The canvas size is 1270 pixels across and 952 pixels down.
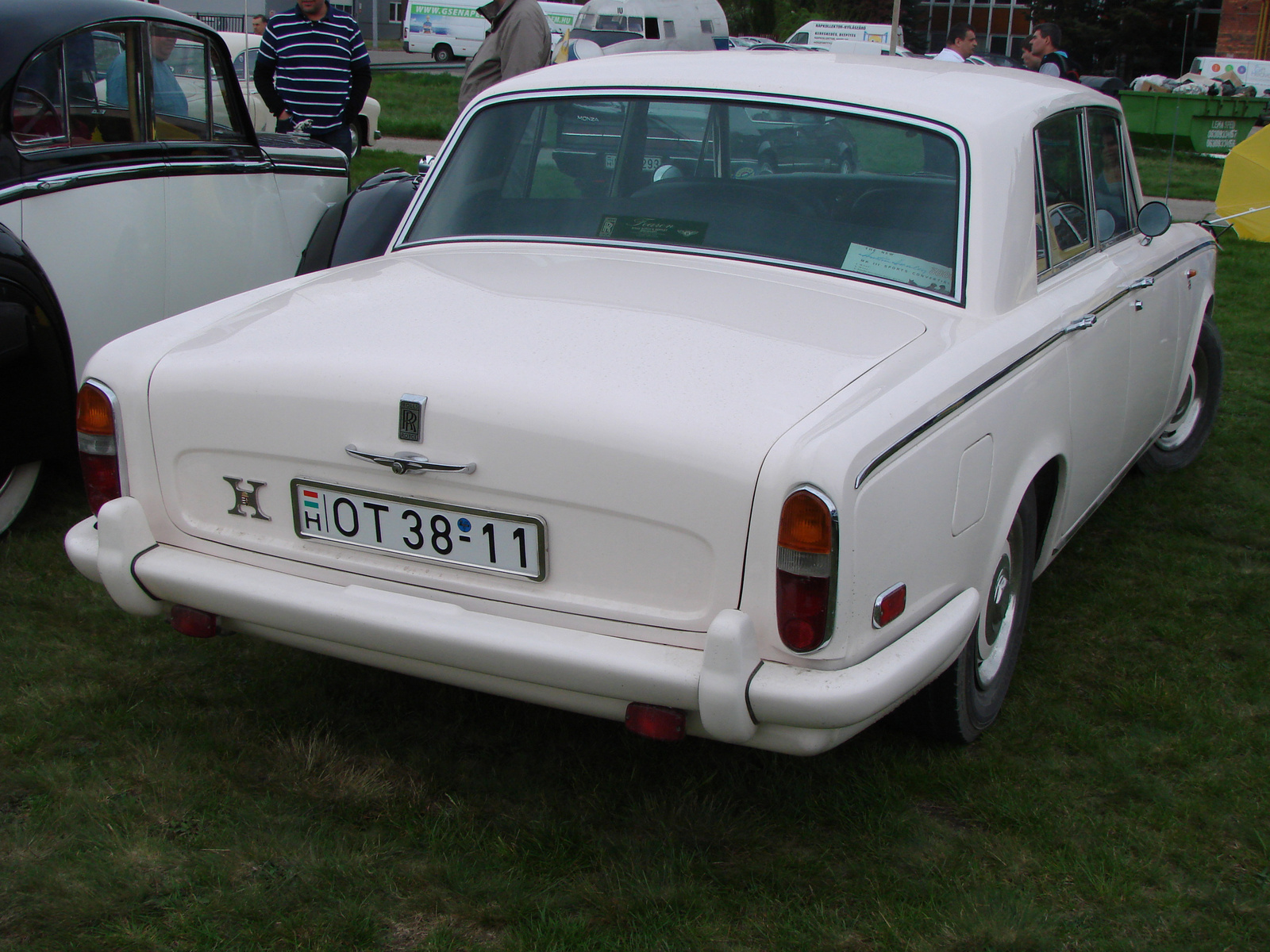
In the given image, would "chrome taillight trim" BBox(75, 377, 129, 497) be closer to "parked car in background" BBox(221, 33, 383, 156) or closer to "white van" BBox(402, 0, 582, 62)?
"parked car in background" BBox(221, 33, 383, 156)

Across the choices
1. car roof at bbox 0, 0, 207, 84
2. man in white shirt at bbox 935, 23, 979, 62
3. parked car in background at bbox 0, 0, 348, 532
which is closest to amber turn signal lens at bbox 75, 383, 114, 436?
parked car in background at bbox 0, 0, 348, 532

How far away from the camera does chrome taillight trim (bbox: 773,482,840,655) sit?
2.13 m

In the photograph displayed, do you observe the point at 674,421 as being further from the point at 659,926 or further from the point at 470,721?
the point at 470,721

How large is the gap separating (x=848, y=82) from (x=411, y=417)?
1.68 metres

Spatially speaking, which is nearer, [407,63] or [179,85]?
[179,85]

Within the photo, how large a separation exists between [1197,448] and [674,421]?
398 cm

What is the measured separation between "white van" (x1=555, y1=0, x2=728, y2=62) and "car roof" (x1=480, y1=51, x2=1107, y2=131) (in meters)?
22.5

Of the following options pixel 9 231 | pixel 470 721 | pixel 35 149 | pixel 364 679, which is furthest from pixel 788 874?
pixel 35 149

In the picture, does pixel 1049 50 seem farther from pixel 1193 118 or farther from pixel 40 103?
pixel 1193 118

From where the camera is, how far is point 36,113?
4145mm

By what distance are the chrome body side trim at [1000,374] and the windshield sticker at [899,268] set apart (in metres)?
0.27

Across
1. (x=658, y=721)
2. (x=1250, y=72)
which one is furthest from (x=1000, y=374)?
(x=1250, y=72)

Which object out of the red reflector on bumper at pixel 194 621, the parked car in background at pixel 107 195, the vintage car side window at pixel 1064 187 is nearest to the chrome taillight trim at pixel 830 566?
the red reflector on bumper at pixel 194 621

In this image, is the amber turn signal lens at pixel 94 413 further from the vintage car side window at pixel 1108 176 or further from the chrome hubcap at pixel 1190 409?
the chrome hubcap at pixel 1190 409
